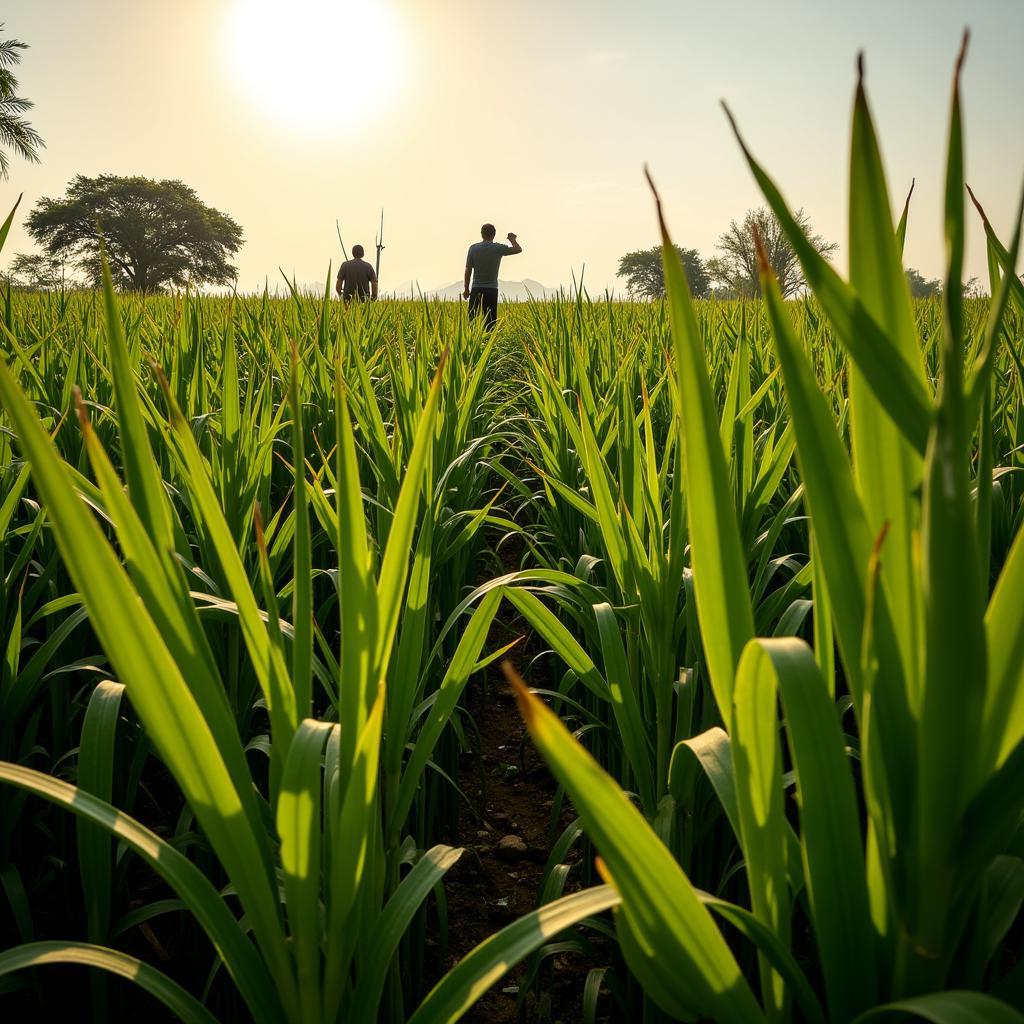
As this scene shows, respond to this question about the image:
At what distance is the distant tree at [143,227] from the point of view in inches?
1253

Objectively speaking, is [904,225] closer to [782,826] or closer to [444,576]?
[782,826]

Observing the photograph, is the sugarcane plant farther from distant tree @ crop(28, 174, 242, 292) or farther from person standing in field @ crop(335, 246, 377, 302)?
distant tree @ crop(28, 174, 242, 292)

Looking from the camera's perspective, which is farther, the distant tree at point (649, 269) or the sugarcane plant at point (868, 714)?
the distant tree at point (649, 269)

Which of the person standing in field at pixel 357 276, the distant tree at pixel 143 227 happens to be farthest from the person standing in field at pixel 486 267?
the distant tree at pixel 143 227

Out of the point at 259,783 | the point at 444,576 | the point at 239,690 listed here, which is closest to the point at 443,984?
the point at 239,690

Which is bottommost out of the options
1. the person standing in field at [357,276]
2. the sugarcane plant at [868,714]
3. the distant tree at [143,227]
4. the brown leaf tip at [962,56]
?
the sugarcane plant at [868,714]

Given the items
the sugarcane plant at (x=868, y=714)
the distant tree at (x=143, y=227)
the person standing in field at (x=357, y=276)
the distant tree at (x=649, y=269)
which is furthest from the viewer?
the distant tree at (x=649, y=269)

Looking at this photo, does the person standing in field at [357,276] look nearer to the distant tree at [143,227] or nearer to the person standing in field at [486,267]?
the person standing in field at [486,267]

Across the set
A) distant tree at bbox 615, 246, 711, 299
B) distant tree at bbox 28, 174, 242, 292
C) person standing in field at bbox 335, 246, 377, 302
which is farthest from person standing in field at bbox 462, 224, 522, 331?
distant tree at bbox 615, 246, 711, 299

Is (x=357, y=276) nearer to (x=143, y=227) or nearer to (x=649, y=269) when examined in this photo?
(x=143, y=227)

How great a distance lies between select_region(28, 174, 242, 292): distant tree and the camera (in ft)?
104

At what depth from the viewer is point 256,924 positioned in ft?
1.46

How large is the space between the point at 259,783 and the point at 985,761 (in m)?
1.13

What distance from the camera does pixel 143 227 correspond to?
109ft
